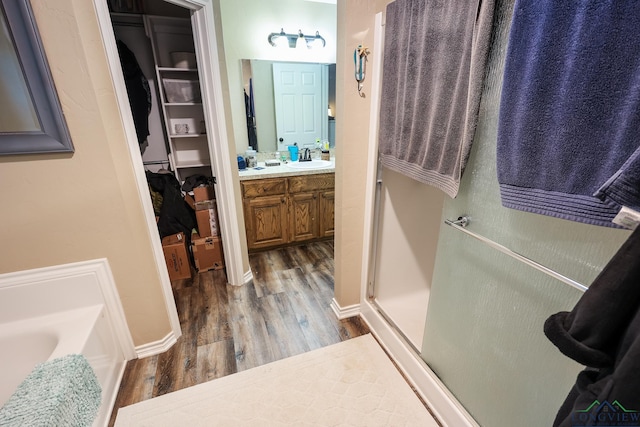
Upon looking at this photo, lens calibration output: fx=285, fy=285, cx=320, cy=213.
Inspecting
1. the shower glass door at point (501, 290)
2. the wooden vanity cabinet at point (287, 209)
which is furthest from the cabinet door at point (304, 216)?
the shower glass door at point (501, 290)

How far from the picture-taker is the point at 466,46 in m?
0.92

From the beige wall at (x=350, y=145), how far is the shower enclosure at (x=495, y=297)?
253mm

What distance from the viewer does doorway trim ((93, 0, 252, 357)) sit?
129cm

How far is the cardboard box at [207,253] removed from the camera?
246 cm

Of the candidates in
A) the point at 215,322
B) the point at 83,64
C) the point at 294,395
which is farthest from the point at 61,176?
the point at 294,395

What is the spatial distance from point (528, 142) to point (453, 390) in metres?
1.14

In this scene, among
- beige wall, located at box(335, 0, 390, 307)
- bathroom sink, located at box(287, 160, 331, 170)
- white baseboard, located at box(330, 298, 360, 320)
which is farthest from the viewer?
bathroom sink, located at box(287, 160, 331, 170)

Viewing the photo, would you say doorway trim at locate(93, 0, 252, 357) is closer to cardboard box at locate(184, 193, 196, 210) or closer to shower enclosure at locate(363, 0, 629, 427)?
cardboard box at locate(184, 193, 196, 210)

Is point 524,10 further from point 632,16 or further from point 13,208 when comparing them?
point 13,208

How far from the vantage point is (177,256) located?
2371 millimetres

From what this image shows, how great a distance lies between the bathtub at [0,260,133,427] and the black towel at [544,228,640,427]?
1.71 meters

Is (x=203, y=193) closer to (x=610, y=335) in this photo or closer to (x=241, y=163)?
(x=241, y=163)

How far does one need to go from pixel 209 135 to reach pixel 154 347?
1361 millimetres

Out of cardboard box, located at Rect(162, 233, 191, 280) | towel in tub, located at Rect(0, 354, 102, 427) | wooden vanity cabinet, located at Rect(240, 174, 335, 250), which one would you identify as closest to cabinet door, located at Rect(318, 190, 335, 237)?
wooden vanity cabinet, located at Rect(240, 174, 335, 250)
